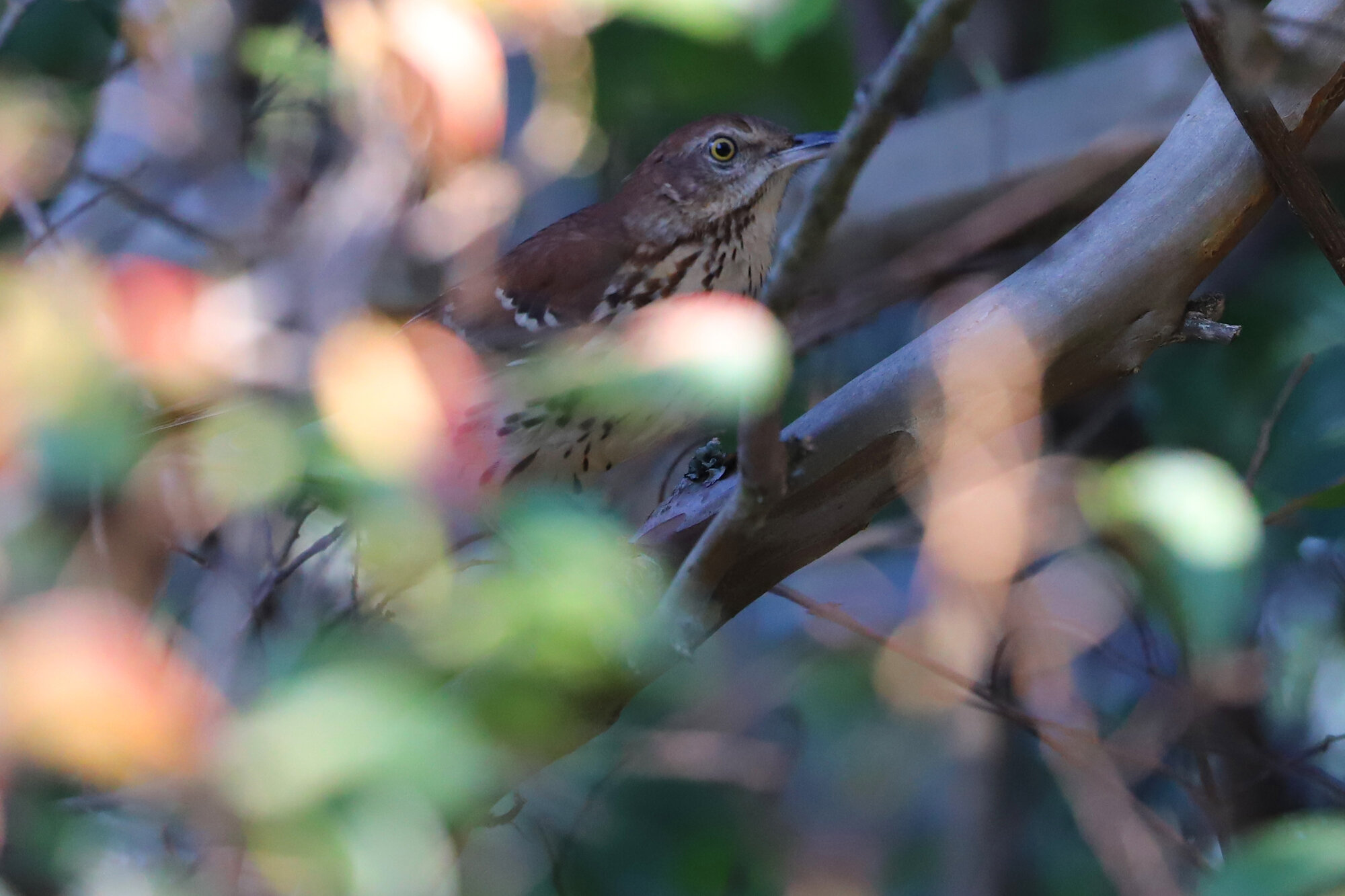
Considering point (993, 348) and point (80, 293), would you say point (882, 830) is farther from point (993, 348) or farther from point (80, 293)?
point (80, 293)

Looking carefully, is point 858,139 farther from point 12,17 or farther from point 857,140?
point 12,17

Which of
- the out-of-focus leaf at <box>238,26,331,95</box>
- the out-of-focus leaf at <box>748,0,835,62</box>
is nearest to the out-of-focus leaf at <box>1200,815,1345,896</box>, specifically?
the out-of-focus leaf at <box>748,0,835,62</box>

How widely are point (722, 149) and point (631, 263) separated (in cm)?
28

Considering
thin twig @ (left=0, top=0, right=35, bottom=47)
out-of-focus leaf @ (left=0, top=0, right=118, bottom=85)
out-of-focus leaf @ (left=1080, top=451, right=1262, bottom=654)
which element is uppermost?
thin twig @ (left=0, top=0, right=35, bottom=47)

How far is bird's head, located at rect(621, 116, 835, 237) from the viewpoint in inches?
70.9

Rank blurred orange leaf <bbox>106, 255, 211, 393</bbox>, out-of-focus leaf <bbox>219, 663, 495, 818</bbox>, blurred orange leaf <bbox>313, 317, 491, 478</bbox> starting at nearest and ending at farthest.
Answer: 1. out-of-focus leaf <bbox>219, 663, 495, 818</bbox>
2. blurred orange leaf <bbox>313, 317, 491, 478</bbox>
3. blurred orange leaf <bbox>106, 255, 211, 393</bbox>

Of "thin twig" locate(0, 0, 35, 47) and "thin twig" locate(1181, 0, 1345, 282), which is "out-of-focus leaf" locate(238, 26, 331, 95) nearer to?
"thin twig" locate(0, 0, 35, 47)

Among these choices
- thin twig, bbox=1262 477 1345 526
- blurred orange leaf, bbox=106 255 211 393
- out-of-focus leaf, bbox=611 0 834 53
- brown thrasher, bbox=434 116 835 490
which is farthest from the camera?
brown thrasher, bbox=434 116 835 490

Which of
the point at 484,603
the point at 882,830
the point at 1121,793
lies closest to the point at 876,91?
the point at 484,603

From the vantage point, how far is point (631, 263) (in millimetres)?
1718

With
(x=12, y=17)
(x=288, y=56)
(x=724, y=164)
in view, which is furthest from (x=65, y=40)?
(x=724, y=164)

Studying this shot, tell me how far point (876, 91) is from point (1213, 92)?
0.63 m

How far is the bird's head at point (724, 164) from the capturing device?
5.91 feet

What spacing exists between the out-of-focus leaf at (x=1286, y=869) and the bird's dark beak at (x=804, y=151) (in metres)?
1.27
